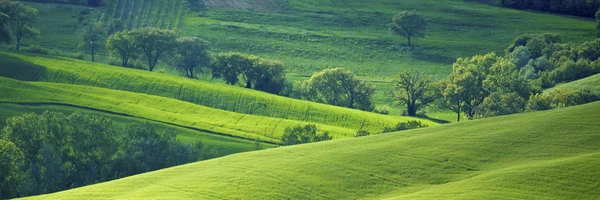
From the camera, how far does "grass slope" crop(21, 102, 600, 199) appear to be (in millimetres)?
47656

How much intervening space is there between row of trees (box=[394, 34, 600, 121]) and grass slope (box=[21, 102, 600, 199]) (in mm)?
27915

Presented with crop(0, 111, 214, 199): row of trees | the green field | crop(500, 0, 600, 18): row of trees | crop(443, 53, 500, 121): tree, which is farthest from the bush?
crop(500, 0, 600, 18): row of trees

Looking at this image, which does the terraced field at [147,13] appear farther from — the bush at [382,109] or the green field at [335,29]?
the bush at [382,109]

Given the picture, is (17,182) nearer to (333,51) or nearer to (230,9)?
(333,51)

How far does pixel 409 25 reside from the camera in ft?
506

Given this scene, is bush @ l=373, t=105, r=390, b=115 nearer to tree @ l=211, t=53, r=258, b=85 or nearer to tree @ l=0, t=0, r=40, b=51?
tree @ l=211, t=53, r=258, b=85

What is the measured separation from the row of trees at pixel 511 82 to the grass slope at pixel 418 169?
27.9m

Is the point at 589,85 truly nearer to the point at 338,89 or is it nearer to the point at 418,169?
the point at 338,89

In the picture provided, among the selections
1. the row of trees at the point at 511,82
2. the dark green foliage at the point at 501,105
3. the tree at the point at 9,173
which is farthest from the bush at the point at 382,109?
the tree at the point at 9,173

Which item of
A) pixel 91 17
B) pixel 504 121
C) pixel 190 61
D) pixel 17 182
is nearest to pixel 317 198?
pixel 504 121

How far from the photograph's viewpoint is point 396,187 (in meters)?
50.5

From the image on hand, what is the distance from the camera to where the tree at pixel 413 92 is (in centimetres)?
11150

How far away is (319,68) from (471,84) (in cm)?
3916

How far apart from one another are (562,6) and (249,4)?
63610 millimetres
